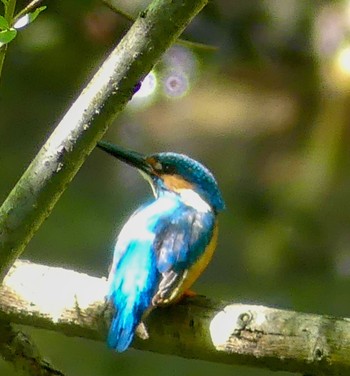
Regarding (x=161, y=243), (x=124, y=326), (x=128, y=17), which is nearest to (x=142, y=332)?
(x=124, y=326)

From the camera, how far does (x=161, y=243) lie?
1858mm

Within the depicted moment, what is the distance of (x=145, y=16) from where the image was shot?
4.61ft

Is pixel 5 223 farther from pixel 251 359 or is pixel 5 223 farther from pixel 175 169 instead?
pixel 175 169

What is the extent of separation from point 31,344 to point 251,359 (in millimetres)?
395

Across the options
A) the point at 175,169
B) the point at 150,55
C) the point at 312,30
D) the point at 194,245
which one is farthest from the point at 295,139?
the point at 150,55

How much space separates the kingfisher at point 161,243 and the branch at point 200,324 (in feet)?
0.14

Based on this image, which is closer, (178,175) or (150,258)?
(150,258)

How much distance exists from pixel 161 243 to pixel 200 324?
0.63 feet

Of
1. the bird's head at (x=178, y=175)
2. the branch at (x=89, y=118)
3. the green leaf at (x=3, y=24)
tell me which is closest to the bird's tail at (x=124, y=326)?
the branch at (x=89, y=118)

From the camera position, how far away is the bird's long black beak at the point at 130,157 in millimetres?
2000

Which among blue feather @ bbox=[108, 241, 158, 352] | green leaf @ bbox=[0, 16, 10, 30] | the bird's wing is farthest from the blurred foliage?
green leaf @ bbox=[0, 16, 10, 30]

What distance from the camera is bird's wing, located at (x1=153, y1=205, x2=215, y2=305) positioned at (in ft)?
5.92

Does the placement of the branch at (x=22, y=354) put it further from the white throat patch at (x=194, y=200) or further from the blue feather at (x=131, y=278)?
the white throat patch at (x=194, y=200)

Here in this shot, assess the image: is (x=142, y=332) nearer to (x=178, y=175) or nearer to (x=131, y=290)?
(x=131, y=290)
